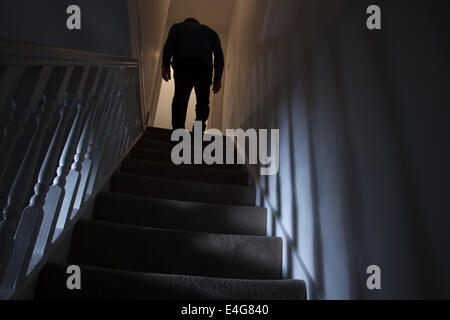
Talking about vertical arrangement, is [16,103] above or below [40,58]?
below

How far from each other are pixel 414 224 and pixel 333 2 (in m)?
0.94

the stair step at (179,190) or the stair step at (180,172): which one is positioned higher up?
the stair step at (180,172)

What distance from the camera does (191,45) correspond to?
278 centimetres

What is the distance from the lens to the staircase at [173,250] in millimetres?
1032

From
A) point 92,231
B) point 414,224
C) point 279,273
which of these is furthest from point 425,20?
point 92,231

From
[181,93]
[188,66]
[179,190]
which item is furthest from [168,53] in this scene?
[179,190]

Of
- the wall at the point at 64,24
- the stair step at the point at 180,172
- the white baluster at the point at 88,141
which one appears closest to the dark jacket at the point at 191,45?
the wall at the point at 64,24

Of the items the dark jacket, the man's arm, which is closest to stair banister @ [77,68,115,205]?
the man's arm

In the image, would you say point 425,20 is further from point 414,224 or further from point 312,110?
point 312,110

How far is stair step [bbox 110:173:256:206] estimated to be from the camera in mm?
1882

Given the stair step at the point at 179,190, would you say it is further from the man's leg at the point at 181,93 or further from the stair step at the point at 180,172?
the man's leg at the point at 181,93

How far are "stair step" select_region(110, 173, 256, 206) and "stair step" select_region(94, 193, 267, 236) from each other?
263mm
